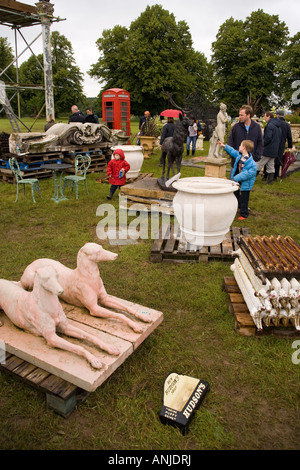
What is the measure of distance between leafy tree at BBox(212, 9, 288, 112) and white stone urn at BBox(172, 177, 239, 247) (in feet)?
94.0

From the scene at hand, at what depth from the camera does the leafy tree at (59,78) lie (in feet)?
137

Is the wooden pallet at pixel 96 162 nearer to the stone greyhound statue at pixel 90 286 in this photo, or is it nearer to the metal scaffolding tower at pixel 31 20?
the metal scaffolding tower at pixel 31 20

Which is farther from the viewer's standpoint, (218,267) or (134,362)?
(218,267)

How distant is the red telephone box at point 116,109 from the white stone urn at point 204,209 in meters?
13.5

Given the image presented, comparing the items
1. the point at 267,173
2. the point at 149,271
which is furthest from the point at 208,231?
the point at 267,173

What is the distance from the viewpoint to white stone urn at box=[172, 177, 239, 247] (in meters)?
4.60

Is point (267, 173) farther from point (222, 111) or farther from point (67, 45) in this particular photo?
point (67, 45)

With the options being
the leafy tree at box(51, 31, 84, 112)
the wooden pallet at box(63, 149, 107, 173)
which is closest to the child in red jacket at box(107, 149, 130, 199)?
the wooden pallet at box(63, 149, 107, 173)

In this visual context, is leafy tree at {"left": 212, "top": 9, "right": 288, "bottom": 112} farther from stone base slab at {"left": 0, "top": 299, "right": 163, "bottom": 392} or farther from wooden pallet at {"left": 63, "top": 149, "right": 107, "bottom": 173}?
stone base slab at {"left": 0, "top": 299, "right": 163, "bottom": 392}

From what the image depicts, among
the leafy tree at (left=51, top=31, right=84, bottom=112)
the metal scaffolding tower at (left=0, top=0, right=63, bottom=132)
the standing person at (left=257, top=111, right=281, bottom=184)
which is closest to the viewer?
the standing person at (left=257, top=111, right=281, bottom=184)

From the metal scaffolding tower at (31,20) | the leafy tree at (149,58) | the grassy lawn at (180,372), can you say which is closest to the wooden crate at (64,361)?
the grassy lawn at (180,372)

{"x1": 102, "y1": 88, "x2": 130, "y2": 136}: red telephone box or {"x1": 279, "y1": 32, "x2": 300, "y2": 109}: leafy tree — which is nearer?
{"x1": 102, "y1": 88, "x2": 130, "y2": 136}: red telephone box
